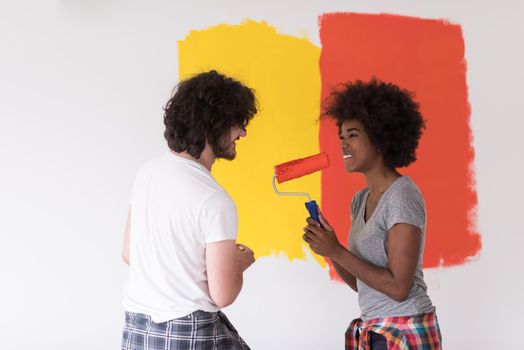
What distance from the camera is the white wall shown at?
6.88ft

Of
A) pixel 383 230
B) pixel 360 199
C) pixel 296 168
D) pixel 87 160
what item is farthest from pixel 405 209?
pixel 87 160

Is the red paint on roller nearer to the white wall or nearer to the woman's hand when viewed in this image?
the woman's hand

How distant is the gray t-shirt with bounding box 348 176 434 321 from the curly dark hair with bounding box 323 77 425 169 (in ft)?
0.31

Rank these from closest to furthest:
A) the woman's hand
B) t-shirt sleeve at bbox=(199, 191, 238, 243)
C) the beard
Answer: t-shirt sleeve at bbox=(199, 191, 238, 243), the beard, the woman's hand

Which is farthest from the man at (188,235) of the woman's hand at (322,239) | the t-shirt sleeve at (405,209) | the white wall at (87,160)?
the white wall at (87,160)

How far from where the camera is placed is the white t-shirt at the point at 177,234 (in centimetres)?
121

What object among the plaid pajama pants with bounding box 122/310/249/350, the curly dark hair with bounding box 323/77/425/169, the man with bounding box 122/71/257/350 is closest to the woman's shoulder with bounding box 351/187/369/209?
the curly dark hair with bounding box 323/77/425/169

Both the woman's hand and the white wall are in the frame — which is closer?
the woman's hand

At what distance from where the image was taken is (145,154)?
2137mm

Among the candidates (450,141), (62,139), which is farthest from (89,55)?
Result: (450,141)

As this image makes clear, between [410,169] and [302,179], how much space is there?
415 mm

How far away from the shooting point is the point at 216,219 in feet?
3.94

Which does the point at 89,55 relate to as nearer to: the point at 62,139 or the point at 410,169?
the point at 62,139

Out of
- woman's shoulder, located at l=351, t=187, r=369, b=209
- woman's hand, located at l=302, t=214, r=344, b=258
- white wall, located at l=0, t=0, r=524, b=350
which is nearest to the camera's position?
woman's hand, located at l=302, t=214, r=344, b=258
